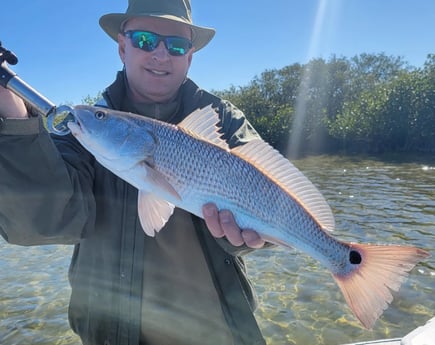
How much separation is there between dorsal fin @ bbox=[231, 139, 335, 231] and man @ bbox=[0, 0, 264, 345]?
0.28 metres

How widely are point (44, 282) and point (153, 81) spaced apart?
18.2ft

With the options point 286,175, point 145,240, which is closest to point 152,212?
point 145,240

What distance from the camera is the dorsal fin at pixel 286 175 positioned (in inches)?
89.8

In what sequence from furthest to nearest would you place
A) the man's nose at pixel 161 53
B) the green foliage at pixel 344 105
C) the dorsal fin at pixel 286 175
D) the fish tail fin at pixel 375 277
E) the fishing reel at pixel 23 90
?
the green foliage at pixel 344 105
the man's nose at pixel 161 53
the dorsal fin at pixel 286 175
the fish tail fin at pixel 375 277
the fishing reel at pixel 23 90

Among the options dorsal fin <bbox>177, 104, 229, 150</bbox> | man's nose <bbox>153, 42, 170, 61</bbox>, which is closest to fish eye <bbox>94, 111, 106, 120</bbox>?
dorsal fin <bbox>177, 104, 229, 150</bbox>

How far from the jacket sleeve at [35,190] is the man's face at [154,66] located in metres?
0.80

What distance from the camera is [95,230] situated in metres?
2.39

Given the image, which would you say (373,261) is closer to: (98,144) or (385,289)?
(385,289)

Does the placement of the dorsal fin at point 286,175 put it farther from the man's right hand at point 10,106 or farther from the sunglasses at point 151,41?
the man's right hand at point 10,106

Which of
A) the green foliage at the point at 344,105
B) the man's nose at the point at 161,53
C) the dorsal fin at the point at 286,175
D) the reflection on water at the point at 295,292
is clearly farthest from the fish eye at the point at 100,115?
the green foliage at the point at 344,105

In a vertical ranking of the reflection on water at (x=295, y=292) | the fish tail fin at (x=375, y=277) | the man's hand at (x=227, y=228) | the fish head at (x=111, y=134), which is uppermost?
the fish head at (x=111, y=134)

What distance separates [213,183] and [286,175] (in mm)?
443

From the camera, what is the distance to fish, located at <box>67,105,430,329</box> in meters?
2.18

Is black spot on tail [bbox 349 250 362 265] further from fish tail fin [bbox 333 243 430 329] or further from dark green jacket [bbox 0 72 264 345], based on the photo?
dark green jacket [bbox 0 72 264 345]
